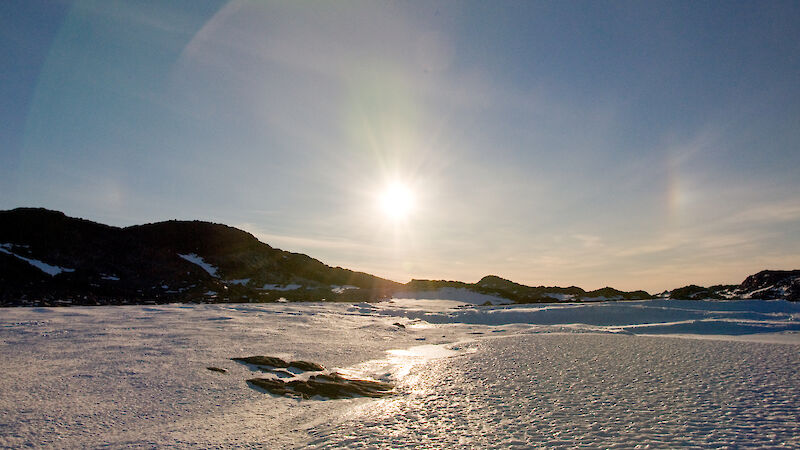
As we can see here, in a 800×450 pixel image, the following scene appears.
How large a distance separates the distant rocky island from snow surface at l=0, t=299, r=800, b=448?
17.7m

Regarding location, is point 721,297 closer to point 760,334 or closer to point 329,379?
point 760,334

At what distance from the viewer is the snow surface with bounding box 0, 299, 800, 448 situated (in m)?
5.87

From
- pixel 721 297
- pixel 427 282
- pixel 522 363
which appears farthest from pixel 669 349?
pixel 427 282

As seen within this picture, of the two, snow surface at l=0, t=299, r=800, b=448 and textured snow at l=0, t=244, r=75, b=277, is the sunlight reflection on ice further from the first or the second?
textured snow at l=0, t=244, r=75, b=277

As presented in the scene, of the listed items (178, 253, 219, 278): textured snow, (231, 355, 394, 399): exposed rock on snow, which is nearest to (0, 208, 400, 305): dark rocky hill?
(178, 253, 219, 278): textured snow

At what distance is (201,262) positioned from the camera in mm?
47656

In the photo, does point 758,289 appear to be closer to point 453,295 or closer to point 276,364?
point 453,295

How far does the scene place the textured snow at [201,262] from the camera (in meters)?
45.1

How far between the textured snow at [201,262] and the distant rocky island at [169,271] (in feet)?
0.35

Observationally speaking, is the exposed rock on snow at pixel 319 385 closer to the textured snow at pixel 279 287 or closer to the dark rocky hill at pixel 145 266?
the dark rocky hill at pixel 145 266

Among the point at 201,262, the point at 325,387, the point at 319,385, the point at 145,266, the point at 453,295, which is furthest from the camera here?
the point at 453,295

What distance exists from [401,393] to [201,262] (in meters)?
45.6

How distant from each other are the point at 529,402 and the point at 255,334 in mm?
10279

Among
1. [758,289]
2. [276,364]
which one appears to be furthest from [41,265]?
[758,289]
